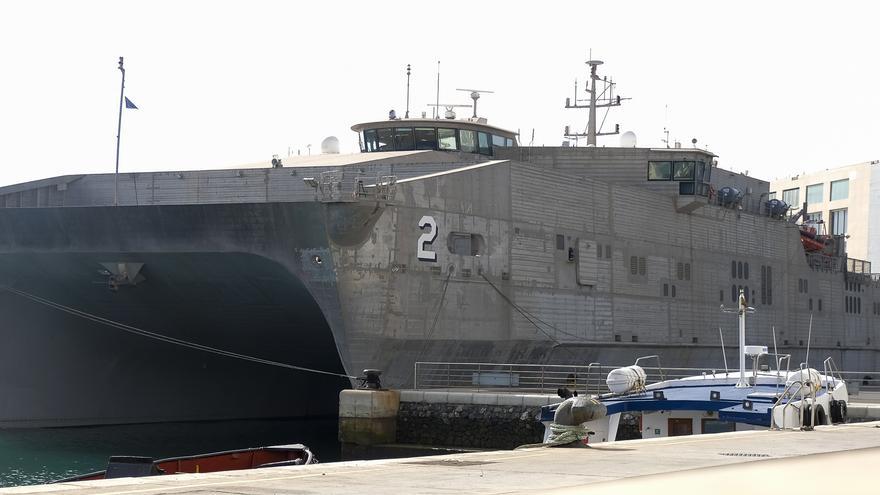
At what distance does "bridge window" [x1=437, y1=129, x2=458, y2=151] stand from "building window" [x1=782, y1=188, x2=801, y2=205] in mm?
48208

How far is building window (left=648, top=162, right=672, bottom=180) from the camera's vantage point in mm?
32438

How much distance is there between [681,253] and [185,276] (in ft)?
48.1

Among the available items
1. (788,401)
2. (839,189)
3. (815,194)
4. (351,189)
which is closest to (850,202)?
(839,189)

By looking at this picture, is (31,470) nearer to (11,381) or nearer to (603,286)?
(11,381)

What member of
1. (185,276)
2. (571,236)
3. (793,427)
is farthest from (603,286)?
(793,427)

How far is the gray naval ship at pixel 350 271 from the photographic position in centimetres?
2241

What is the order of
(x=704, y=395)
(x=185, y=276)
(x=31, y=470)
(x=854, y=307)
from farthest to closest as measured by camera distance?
(x=854, y=307) → (x=185, y=276) → (x=31, y=470) → (x=704, y=395)

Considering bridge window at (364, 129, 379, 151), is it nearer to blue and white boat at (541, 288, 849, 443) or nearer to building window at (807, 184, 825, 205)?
blue and white boat at (541, 288, 849, 443)

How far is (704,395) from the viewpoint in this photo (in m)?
18.4

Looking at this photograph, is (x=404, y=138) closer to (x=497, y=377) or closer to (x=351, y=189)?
(x=497, y=377)

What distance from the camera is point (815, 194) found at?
72.5 m

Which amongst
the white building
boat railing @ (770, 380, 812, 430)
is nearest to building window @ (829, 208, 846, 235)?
the white building

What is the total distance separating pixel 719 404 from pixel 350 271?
25.3ft

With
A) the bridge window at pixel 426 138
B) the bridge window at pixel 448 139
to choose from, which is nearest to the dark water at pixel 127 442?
the bridge window at pixel 426 138
